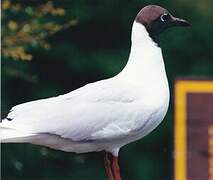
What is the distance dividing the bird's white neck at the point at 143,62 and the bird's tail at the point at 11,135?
186 millimetres

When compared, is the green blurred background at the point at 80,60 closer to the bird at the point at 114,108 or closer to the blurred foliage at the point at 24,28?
the blurred foliage at the point at 24,28

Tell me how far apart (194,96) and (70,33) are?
40cm

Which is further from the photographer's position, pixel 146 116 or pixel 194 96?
pixel 194 96

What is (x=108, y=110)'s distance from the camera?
1437mm

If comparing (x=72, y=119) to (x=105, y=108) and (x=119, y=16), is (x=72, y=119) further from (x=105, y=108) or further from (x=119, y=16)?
(x=119, y=16)

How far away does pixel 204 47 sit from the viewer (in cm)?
271

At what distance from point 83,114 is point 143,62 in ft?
0.40

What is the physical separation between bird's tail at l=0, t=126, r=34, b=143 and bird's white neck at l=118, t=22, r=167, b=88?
0.61 ft

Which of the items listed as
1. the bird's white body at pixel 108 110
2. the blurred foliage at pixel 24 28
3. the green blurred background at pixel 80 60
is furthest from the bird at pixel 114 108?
the blurred foliage at pixel 24 28

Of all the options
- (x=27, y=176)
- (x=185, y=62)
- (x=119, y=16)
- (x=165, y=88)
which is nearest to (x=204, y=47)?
(x=185, y=62)

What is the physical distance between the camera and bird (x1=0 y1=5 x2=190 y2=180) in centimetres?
141

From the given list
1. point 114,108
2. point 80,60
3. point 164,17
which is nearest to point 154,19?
point 164,17

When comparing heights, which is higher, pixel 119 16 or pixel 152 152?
pixel 119 16

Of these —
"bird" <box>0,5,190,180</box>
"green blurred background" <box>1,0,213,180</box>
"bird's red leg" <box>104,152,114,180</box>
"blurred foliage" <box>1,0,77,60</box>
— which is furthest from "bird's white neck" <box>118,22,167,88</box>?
"blurred foliage" <box>1,0,77,60</box>
